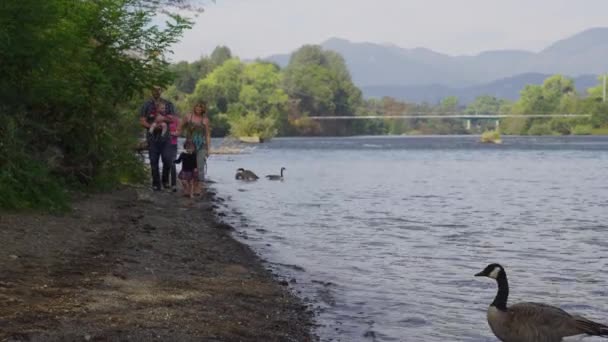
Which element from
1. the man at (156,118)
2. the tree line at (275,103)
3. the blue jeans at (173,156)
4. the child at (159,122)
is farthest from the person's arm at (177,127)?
the tree line at (275,103)

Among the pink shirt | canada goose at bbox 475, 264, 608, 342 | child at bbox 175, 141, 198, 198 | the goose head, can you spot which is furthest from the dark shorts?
canada goose at bbox 475, 264, 608, 342

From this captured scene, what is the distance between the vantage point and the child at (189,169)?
18523mm

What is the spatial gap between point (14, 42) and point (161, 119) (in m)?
5.19

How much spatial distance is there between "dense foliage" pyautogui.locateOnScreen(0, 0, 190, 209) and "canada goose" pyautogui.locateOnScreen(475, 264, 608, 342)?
27.4 feet

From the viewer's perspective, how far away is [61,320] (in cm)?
729

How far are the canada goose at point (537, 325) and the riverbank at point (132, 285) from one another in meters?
1.95

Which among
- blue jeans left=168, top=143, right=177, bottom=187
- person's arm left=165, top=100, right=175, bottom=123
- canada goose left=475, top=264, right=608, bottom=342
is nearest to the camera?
canada goose left=475, top=264, right=608, bottom=342

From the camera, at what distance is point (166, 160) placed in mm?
19422

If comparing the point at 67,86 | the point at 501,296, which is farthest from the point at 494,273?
the point at 67,86

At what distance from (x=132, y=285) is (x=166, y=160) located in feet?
34.1

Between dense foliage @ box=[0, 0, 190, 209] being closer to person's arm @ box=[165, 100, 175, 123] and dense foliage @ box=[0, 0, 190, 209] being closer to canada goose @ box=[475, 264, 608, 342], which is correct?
person's arm @ box=[165, 100, 175, 123]

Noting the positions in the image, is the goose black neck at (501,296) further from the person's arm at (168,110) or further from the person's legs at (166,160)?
the person's legs at (166,160)

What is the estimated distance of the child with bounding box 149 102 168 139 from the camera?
18250 millimetres

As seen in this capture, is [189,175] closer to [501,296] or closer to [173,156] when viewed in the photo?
[173,156]
